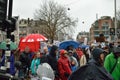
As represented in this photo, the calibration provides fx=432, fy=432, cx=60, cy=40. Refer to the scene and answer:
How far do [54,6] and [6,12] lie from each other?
222 feet

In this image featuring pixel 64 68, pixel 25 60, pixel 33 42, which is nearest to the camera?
pixel 64 68

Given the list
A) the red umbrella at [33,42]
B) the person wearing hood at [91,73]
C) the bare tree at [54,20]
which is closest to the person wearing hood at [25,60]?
the red umbrella at [33,42]

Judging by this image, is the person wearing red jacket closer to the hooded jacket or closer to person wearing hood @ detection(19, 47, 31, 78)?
the hooded jacket

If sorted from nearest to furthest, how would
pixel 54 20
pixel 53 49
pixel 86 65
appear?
pixel 86 65, pixel 53 49, pixel 54 20

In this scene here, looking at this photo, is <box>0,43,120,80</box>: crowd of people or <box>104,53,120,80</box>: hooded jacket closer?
<box>0,43,120,80</box>: crowd of people

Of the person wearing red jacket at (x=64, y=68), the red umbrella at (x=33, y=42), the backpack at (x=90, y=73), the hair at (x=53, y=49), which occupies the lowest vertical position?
the person wearing red jacket at (x=64, y=68)

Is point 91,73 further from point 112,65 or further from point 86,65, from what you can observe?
point 112,65

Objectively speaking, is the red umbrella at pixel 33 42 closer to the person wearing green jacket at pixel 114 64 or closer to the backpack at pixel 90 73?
the person wearing green jacket at pixel 114 64

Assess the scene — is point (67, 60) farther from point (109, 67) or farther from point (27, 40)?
point (27, 40)

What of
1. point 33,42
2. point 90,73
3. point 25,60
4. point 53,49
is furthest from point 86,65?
point 33,42

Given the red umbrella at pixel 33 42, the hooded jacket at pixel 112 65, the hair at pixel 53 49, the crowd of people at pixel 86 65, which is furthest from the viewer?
the red umbrella at pixel 33 42

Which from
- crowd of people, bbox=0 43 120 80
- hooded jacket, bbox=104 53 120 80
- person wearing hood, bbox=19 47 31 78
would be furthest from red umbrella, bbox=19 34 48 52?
hooded jacket, bbox=104 53 120 80

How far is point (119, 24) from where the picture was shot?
252 ft

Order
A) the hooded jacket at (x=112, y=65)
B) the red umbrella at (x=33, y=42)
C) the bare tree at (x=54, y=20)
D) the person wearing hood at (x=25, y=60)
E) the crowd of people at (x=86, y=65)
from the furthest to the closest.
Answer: the bare tree at (x=54, y=20) < the red umbrella at (x=33, y=42) < the person wearing hood at (x=25, y=60) < the hooded jacket at (x=112, y=65) < the crowd of people at (x=86, y=65)
